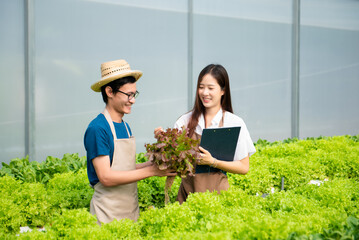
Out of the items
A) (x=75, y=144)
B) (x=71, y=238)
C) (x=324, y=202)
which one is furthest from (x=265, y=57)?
(x=71, y=238)

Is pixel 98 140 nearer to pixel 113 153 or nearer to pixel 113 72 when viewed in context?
pixel 113 153

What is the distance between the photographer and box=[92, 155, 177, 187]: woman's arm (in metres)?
2.65

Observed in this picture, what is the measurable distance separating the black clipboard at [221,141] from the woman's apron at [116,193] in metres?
0.57

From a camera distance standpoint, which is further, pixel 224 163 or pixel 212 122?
pixel 212 122

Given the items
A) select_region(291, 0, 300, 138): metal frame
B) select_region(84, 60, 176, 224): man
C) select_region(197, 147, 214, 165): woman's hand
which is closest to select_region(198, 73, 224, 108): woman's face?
select_region(197, 147, 214, 165): woman's hand

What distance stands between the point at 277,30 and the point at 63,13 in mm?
5886

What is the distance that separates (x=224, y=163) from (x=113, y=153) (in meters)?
0.86

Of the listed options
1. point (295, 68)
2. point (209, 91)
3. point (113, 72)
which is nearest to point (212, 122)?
point (209, 91)

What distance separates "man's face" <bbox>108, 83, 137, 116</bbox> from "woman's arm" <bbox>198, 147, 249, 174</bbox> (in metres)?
0.64

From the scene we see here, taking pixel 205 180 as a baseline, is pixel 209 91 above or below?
above

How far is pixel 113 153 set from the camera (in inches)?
110

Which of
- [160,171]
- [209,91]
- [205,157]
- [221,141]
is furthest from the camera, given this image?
[209,91]

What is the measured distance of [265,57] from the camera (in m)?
10.2

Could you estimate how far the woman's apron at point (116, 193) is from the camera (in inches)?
111
